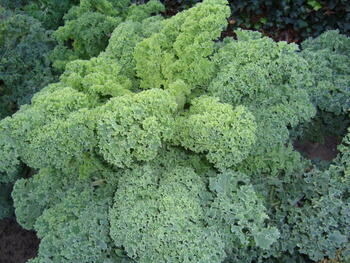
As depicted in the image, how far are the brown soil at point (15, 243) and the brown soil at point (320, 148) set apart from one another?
252 cm

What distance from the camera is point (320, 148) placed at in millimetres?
3721

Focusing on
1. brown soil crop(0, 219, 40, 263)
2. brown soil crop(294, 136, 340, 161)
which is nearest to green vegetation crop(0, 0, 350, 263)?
brown soil crop(294, 136, 340, 161)

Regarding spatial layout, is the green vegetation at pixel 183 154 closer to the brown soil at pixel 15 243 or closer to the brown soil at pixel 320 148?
the brown soil at pixel 320 148

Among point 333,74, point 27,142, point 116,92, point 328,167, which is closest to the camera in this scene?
point 27,142

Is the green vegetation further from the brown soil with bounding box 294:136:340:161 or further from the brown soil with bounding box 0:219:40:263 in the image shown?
the brown soil with bounding box 0:219:40:263

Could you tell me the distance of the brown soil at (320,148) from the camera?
3.67 meters

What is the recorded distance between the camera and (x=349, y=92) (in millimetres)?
3184

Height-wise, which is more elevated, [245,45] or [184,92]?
[245,45]

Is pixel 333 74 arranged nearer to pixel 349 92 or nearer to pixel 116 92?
pixel 349 92

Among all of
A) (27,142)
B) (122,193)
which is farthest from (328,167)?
(27,142)

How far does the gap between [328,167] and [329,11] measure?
8.83ft

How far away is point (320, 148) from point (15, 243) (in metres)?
2.90

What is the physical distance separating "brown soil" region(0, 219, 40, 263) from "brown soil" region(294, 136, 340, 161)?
8.27 feet

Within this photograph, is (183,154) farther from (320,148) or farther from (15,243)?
(15,243)
